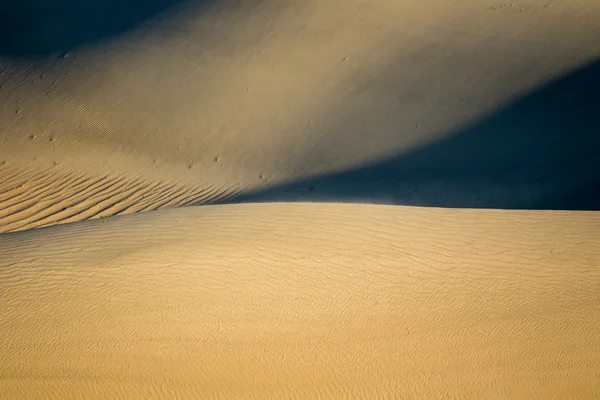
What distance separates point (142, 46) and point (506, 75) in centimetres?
814

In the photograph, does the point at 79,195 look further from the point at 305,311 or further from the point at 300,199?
the point at 305,311

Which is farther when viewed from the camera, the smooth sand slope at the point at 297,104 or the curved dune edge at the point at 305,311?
the smooth sand slope at the point at 297,104

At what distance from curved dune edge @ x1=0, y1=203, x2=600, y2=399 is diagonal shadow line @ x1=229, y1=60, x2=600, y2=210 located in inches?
178

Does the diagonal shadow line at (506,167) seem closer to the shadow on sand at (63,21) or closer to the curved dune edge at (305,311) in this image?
the curved dune edge at (305,311)

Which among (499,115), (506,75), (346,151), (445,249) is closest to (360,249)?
(445,249)

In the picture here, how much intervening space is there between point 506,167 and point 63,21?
1074cm

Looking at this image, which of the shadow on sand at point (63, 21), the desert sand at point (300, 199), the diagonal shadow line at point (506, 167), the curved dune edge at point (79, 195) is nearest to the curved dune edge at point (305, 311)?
the desert sand at point (300, 199)

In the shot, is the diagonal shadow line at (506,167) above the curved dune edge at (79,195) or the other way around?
above

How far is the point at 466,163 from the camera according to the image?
1034 centimetres

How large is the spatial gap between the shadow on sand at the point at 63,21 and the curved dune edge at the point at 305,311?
881cm

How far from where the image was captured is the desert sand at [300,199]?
2885mm

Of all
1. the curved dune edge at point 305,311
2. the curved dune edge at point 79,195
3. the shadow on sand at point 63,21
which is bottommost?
the curved dune edge at point 305,311

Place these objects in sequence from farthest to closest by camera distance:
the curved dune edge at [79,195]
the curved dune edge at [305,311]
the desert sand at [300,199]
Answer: the curved dune edge at [79,195] → the desert sand at [300,199] → the curved dune edge at [305,311]

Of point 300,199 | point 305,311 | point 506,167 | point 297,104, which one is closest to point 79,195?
point 300,199
